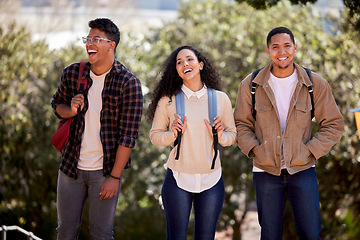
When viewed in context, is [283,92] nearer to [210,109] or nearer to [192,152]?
[210,109]

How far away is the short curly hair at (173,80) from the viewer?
3996mm

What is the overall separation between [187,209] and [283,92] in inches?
43.6

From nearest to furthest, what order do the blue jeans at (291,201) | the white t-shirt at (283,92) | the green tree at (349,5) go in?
the blue jeans at (291,201), the white t-shirt at (283,92), the green tree at (349,5)

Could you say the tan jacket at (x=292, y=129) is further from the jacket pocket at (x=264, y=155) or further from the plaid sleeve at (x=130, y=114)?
the plaid sleeve at (x=130, y=114)

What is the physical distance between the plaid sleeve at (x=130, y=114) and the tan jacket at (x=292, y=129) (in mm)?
778

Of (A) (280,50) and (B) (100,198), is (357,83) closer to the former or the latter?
(A) (280,50)

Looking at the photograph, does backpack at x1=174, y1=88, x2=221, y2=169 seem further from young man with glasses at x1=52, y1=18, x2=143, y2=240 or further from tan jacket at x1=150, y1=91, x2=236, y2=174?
young man with glasses at x1=52, y1=18, x2=143, y2=240

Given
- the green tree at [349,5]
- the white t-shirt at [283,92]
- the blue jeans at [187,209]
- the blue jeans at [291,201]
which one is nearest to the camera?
the blue jeans at [187,209]

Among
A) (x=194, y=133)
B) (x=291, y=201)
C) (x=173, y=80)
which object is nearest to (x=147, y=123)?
(x=173, y=80)

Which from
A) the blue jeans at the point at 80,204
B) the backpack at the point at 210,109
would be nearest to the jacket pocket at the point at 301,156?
the backpack at the point at 210,109

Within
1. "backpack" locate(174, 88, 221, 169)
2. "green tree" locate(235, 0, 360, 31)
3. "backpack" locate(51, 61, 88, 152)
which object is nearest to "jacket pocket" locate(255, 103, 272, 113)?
"backpack" locate(174, 88, 221, 169)

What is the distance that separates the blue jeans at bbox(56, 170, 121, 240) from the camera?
3.77m

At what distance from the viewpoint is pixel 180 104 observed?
3.87m

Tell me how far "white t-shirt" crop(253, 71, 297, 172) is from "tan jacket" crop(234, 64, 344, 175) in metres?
0.04
